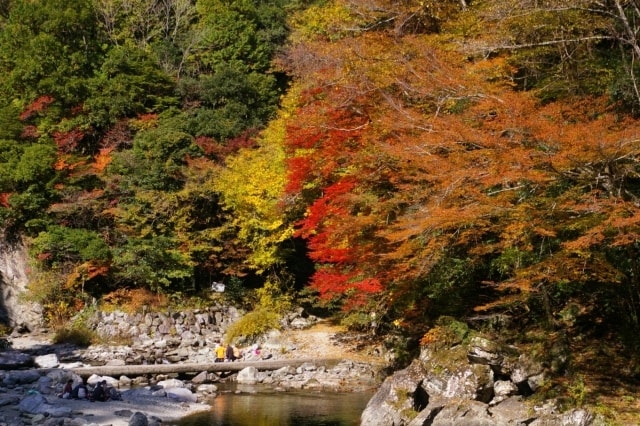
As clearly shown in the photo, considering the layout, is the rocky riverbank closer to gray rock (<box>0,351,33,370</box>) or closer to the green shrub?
gray rock (<box>0,351,33,370</box>)

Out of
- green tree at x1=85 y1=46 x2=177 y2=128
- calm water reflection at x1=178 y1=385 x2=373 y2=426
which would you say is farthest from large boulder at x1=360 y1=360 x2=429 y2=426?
green tree at x1=85 y1=46 x2=177 y2=128

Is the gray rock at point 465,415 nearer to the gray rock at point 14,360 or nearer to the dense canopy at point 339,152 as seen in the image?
the dense canopy at point 339,152

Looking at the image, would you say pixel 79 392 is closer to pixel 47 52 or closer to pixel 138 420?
pixel 138 420

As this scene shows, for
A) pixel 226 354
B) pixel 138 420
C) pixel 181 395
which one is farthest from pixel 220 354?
pixel 138 420

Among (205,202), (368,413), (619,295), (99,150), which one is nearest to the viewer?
(368,413)

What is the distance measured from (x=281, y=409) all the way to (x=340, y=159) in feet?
24.2

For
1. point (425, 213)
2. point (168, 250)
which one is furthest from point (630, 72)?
point (168, 250)

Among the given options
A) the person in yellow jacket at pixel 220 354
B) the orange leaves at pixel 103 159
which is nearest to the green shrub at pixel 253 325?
the person in yellow jacket at pixel 220 354

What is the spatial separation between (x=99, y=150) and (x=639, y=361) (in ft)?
74.2

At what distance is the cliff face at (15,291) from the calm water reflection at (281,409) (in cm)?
1022

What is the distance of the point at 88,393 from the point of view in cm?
1369

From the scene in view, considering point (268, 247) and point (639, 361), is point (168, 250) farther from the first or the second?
point (639, 361)

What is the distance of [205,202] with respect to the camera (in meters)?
24.3

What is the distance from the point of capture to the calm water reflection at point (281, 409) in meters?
12.4
